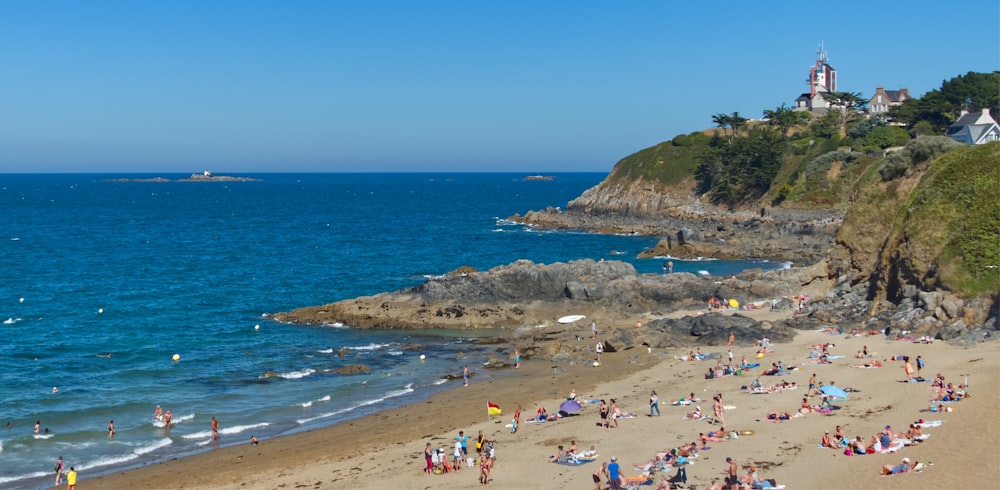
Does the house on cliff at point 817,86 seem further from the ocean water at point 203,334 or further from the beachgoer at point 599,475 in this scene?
the beachgoer at point 599,475

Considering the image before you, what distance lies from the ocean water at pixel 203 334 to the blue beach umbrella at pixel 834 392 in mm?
14387

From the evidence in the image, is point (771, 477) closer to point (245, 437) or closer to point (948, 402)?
point (948, 402)

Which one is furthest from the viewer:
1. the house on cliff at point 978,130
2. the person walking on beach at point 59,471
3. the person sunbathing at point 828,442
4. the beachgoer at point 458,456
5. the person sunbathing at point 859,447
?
the house on cliff at point 978,130

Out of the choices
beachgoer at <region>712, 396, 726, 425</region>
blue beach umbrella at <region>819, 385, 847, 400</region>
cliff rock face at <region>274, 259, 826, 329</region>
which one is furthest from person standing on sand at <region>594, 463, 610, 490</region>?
cliff rock face at <region>274, 259, 826, 329</region>

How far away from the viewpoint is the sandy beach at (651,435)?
69.2 feet

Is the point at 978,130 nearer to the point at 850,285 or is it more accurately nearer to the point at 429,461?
the point at 850,285

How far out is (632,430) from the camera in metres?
25.7

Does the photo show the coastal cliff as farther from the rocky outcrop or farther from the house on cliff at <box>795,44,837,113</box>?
the house on cliff at <box>795,44,837,113</box>

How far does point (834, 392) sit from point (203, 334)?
30.5 meters

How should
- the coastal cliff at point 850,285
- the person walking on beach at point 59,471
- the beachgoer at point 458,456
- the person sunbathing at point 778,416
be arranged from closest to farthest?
the beachgoer at point 458,456
the person walking on beach at point 59,471
the person sunbathing at point 778,416
the coastal cliff at point 850,285

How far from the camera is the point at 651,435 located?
2498cm

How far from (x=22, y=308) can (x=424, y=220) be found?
7139 centimetres

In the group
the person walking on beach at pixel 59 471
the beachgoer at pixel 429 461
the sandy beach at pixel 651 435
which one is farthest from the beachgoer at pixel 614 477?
the person walking on beach at pixel 59 471

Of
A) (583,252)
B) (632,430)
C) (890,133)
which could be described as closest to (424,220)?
(583,252)
